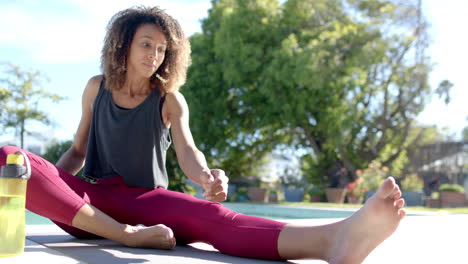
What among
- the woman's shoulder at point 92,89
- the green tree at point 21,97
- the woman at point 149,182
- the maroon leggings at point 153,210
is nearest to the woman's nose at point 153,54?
the woman at point 149,182

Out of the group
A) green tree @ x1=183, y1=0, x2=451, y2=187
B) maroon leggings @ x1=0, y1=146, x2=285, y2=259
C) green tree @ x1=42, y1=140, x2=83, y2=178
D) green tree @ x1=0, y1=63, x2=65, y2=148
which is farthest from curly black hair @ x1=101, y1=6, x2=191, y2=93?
green tree @ x1=0, y1=63, x2=65, y2=148

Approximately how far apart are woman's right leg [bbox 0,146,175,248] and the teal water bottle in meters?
0.20

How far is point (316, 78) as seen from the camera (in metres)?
15.5

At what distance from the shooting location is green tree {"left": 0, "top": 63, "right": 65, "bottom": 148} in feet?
83.1

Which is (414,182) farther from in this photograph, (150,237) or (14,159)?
(14,159)

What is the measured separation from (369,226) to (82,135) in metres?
1.52

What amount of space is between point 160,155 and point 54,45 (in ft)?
96.9

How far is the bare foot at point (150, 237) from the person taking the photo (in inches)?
79.4

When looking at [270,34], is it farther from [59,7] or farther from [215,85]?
[59,7]

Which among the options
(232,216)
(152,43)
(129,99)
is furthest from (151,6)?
(232,216)

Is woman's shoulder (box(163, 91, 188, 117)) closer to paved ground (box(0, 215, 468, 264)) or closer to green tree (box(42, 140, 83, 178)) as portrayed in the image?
paved ground (box(0, 215, 468, 264))

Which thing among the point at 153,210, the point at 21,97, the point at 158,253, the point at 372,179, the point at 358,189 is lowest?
the point at 358,189

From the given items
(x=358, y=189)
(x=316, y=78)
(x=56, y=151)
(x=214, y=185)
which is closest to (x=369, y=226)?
(x=214, y=185)

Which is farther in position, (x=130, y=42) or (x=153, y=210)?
(x=130, y=42)
